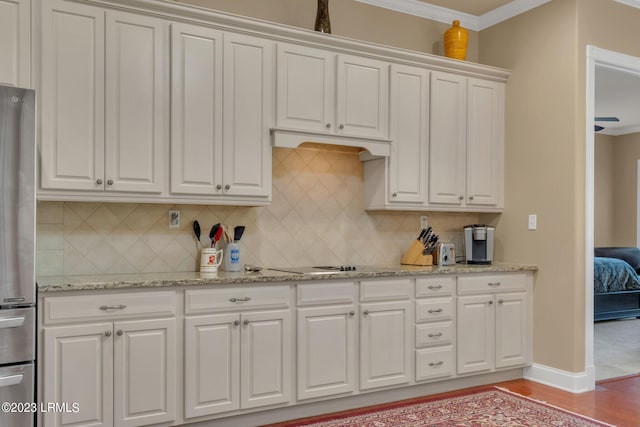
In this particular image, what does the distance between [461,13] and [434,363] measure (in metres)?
2.90

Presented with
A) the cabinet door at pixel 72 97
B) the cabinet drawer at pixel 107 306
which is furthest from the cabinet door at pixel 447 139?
the cabinet door at pixel 72 97

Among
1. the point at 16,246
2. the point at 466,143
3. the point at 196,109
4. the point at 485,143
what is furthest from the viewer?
the point at 485,143

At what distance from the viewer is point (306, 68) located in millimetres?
3604

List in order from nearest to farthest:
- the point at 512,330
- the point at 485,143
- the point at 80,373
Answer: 1. the point at 80,373
2. the point at 512,330
3. the point at 485,143

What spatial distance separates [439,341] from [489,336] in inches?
18.8

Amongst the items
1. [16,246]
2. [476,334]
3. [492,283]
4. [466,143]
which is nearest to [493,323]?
[476,334]

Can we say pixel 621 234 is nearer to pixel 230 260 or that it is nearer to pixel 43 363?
pixel 230 260

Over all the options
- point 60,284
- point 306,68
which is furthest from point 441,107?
point 60,284

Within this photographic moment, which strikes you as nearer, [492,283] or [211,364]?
[211,364]

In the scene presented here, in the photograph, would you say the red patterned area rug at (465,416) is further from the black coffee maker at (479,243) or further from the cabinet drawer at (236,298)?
the black coffee maker at (479,243)

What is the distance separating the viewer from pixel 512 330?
4.16 meters

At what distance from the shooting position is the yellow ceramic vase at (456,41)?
4.37 meters

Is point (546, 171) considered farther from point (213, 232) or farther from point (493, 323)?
point (213, 232)

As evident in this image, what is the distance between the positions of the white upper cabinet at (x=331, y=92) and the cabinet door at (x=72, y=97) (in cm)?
110
